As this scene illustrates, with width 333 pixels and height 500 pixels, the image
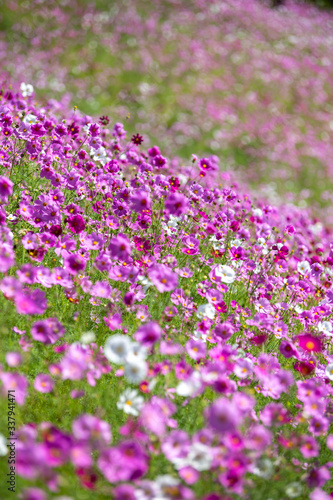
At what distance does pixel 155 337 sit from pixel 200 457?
1.74ft

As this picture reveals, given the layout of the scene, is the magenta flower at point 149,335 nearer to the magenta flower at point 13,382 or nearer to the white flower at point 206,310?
the magenta flower at point 13,382

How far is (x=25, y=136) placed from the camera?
346 centimetres

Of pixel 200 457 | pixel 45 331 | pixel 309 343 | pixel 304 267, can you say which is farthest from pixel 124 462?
pixel 304 267

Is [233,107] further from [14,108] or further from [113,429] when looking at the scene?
[113,429]

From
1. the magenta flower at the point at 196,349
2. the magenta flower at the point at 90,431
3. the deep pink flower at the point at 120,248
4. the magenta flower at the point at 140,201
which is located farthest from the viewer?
the magenta flower at the point at 140,201

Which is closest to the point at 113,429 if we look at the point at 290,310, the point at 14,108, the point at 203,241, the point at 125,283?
the point at 125,283

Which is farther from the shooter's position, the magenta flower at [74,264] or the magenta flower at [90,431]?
the magenta flower at [74,264]

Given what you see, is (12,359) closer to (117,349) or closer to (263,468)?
(117,349)

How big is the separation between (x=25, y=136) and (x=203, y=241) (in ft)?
6.04

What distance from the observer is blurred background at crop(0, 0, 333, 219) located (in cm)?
1060

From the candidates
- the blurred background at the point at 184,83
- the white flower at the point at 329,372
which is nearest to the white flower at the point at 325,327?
the white flower at the point at 329,372

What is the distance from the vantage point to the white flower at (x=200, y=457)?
1.66m

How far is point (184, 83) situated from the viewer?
12.4 meters

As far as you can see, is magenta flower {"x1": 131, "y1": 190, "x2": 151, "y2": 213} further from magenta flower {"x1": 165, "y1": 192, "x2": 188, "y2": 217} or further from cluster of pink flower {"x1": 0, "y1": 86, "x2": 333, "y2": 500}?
magenta flower {"x1": 165, "y1": 192, "x2": 188, "y2": 217}
